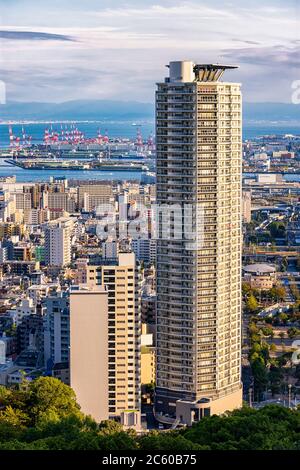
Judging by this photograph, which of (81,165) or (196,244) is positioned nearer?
(196,244)

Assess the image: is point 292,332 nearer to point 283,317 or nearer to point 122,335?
point 283,317

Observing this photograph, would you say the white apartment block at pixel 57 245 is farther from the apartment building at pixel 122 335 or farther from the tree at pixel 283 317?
the apartment building at pixel 122 335

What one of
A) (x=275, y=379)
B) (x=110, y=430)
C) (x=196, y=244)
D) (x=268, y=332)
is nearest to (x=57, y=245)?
(x=268, y=332)

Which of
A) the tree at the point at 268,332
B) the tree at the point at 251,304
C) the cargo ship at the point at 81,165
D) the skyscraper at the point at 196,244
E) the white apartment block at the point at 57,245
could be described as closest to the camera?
the skyscraper at the point at 196,244

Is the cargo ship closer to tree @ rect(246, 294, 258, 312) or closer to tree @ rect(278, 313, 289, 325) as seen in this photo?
tree @ rect(246, 294, 258, 312)

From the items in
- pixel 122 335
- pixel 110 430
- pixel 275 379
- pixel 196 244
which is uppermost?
pixel 196 244

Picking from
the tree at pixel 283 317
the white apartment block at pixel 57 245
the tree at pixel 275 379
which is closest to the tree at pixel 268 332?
the tree at pixel 283 317
